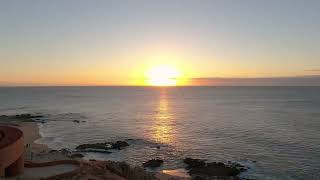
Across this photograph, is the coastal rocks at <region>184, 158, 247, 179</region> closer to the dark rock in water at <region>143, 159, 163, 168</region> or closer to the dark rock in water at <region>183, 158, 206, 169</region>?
the dark rock in water at <region>183, 158, 206, 169</region>

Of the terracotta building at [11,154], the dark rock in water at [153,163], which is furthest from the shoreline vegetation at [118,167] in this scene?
the terracotta building at [11,154]

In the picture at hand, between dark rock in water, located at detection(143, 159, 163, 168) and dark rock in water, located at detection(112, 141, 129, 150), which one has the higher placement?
dark rock in water, located at detection(143, 159, 163, 168)

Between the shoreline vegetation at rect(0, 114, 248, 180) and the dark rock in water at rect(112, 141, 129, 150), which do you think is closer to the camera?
the shoreline vegetation at rect(0, 114, 248, 180)

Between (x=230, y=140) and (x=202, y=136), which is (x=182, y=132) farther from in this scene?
(x=230, y=140)

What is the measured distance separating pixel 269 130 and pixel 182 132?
14634 millimetres

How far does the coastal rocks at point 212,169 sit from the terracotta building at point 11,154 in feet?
50.2

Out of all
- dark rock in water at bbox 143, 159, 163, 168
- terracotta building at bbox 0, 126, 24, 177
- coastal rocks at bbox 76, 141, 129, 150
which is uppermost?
terracotta building at bbox 0, 126, 24, 177

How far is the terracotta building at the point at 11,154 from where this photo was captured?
76.1 ft

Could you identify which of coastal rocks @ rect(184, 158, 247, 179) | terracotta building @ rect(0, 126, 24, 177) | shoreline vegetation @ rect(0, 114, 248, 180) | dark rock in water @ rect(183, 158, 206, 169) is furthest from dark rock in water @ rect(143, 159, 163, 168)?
terracotta building @ rect(0, 126, 24, 177)

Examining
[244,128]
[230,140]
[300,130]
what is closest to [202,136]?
[230,140]

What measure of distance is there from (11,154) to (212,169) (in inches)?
754

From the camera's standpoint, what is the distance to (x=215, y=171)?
35.9 meters

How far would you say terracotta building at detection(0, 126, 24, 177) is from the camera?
913 inches

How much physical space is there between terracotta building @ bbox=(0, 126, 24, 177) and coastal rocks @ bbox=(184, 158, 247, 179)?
15.3m
